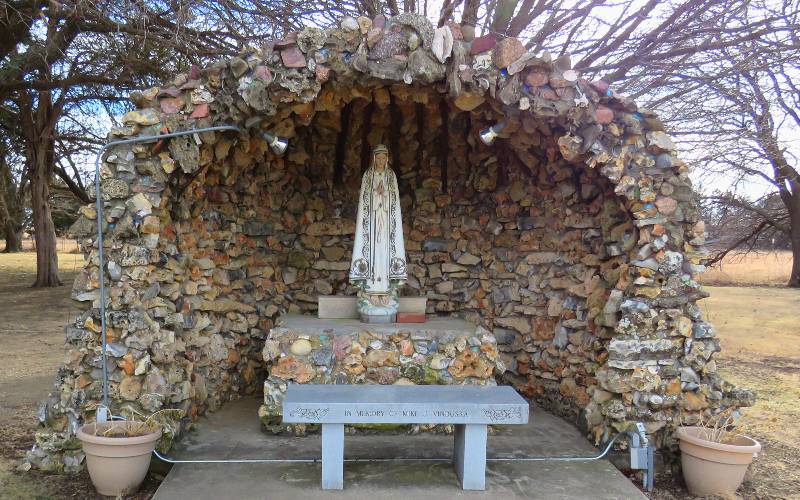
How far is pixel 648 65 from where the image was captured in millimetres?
7484

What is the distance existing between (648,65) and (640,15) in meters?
0.65

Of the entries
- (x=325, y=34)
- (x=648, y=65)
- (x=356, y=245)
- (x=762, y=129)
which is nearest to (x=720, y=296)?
(x=762, y=129)

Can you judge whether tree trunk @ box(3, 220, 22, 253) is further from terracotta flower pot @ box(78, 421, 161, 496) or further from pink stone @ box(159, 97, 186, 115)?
terracotta flower pot @ box(78, 421, 161, 496)

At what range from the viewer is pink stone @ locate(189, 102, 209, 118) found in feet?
15.3

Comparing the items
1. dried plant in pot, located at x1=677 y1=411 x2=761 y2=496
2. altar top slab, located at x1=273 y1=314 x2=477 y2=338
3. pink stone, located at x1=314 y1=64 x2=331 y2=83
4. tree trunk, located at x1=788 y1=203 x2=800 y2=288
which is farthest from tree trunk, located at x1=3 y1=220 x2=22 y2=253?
tree trunk, located at x1=788 y1=203 x2=800 y2=288

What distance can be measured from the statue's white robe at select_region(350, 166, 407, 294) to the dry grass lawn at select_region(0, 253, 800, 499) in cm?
267

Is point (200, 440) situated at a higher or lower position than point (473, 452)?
lower

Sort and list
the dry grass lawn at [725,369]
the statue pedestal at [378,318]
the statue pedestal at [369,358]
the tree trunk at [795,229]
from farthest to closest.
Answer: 1. the tree trunk at [795,229]
2. the statue pedestal at [378,318]
3. the statue pedestal at [369,358]
4. the dry grass lawn at [725,369]

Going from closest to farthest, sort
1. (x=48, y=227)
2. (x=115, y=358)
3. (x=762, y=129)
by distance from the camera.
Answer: (x=115, y=358) → (x=762, y=129) → (x=48, y=227)

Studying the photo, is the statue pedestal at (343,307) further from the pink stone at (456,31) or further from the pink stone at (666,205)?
the pink stone at (456,31)

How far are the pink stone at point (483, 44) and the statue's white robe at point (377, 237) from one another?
5.54 feet

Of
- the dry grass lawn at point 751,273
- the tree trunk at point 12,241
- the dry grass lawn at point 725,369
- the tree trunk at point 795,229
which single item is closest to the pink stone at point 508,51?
the dry grass lawn at point 725,369

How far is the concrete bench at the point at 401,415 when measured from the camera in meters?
3.79

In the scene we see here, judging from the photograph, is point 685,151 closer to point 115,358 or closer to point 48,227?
point 115,358
